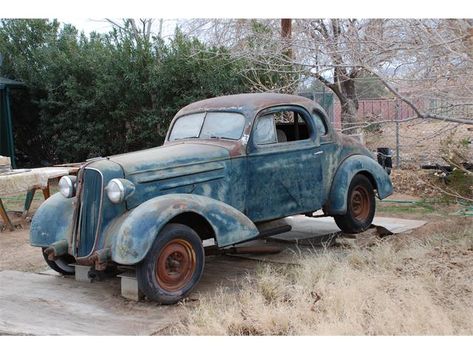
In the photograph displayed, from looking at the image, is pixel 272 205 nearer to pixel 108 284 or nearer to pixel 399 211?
pixel 108 284

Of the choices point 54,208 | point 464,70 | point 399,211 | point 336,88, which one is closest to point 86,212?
point 54,208

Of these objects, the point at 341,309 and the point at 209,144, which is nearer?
the point at 341,309

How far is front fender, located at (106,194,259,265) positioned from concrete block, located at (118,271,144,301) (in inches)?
13.1

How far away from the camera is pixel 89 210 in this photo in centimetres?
521

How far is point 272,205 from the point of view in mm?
6219

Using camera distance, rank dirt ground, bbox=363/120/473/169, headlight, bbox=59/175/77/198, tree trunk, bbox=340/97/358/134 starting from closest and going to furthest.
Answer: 1. headlight, bbox=59/175/77/198
2. dirt ground, bbox=363/120/473/169
3. tree trunk, bbox=340/97/358/134

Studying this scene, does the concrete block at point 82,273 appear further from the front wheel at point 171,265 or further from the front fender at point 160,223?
the front wheel at point 171,265

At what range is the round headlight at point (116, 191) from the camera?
5.02 metres

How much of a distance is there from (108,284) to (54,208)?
3.00 ft

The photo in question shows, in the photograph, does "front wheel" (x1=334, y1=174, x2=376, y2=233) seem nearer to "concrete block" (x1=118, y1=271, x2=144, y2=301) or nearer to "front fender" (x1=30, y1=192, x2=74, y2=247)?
"concrete block" (x1=118, y1=271, x2=144, y2=301)

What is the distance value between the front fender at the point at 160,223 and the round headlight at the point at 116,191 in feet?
0.53

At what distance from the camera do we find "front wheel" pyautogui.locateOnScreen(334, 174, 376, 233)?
7168 mm

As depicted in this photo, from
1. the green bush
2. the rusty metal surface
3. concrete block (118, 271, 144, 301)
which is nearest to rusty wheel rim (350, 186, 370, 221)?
the rusty metal surface

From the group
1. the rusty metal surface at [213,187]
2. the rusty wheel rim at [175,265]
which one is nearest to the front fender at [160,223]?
the rusty metal surface at [213,187]
